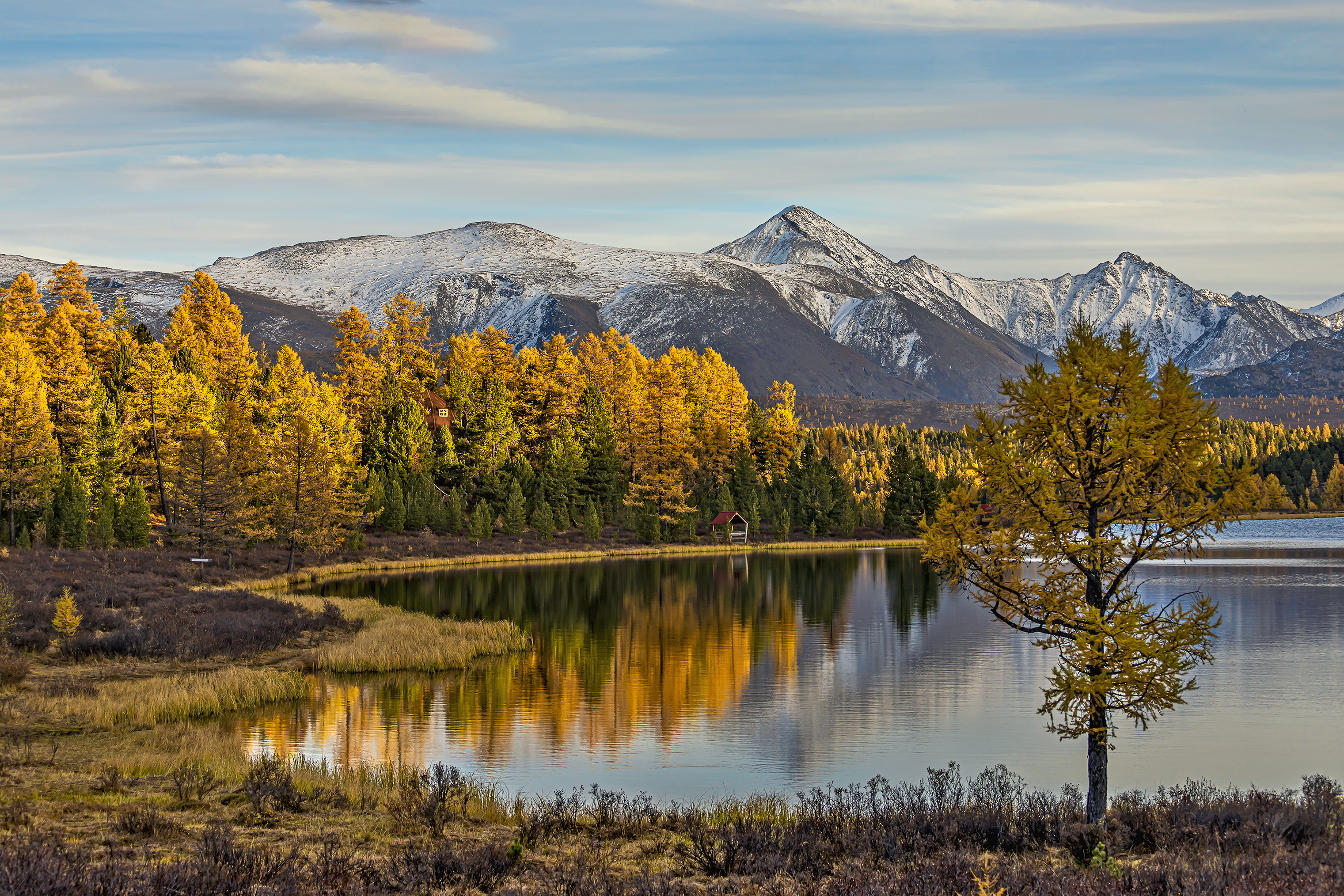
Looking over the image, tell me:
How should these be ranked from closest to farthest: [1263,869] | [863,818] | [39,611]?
1. [1263,869]
2. [863,818]
3. [39,611]

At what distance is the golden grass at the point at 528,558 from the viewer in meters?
70.8

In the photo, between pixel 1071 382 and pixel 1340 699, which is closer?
pixel 1071 382

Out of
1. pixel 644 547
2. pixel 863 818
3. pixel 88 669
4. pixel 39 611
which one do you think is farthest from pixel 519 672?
pixel 644 547

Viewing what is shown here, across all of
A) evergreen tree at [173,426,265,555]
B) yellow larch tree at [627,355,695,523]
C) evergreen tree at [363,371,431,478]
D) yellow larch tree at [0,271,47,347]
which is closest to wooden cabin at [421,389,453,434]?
evergreen tree at [363,371,431,478]

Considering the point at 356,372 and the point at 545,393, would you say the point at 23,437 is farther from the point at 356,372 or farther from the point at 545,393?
the point at 545,393

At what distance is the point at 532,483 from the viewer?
10512 centimetres

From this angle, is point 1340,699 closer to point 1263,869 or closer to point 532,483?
point 1263,869

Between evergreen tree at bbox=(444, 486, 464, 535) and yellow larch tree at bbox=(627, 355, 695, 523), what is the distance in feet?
63.9

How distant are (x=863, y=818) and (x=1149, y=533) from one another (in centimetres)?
742

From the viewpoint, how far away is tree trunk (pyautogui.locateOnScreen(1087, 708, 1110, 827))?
17.4 m

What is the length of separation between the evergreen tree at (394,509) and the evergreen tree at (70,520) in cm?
2796

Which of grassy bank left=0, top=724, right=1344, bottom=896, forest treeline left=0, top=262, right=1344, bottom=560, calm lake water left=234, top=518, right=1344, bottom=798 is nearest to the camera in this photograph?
grassy bank left=0, top=724, right=1344, bottom=896

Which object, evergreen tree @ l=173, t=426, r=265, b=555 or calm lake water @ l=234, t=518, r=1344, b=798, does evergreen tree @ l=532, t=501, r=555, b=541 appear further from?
calm lake water @ l=234, t=518, r=1344, b=798

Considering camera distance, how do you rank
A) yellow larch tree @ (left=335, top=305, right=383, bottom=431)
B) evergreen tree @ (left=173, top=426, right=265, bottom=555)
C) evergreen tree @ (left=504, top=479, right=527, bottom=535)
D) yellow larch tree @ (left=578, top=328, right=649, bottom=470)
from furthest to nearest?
1. yellow larch tree @ (left=578, top=328, right=649, bottom=470)
2. yellow larch tree @ (left=335, top=305, right=383, bottom=431)
3. evergreen tree @ (left=504, top=479, right=527, bottom=535)
4. evergreen tree @ (left=173, top=426, right=265, bottom=555)
